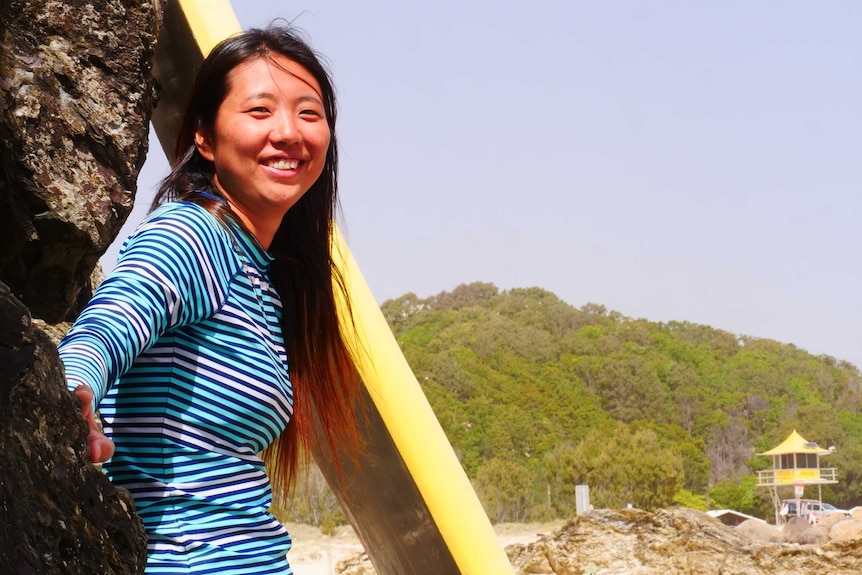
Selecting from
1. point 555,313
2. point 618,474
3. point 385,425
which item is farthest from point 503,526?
point 555,313

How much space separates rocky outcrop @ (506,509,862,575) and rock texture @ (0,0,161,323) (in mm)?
2780

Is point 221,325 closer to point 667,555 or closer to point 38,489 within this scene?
point 38,489

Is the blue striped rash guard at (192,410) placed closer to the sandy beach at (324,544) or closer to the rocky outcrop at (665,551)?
the rocky outcrop at (665,551)

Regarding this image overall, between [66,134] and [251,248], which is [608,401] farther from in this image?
[251,248]

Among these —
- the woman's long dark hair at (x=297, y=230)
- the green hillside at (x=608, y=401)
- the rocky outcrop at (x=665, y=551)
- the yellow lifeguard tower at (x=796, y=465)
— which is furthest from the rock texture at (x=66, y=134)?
the yellow lifeguard tower at (x=796, y=465)

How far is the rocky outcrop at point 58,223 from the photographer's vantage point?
0.82 m

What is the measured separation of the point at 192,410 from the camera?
1.06 metres

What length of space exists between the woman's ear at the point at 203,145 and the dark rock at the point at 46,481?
50 cm

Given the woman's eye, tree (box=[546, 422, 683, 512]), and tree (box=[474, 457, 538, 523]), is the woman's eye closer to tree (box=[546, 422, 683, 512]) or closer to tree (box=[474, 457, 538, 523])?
tree (box=[474, 457, 538, 523])

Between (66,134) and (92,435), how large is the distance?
761mm

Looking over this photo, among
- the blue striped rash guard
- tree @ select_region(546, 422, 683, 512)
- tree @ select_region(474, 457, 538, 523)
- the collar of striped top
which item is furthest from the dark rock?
tree @ select_region(546, 422, 683, 512)

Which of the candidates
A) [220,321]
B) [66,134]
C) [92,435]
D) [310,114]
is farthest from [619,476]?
[92,435]

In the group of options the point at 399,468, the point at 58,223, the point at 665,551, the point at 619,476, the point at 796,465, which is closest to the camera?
the point at 58,223

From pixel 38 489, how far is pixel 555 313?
1675 inches
